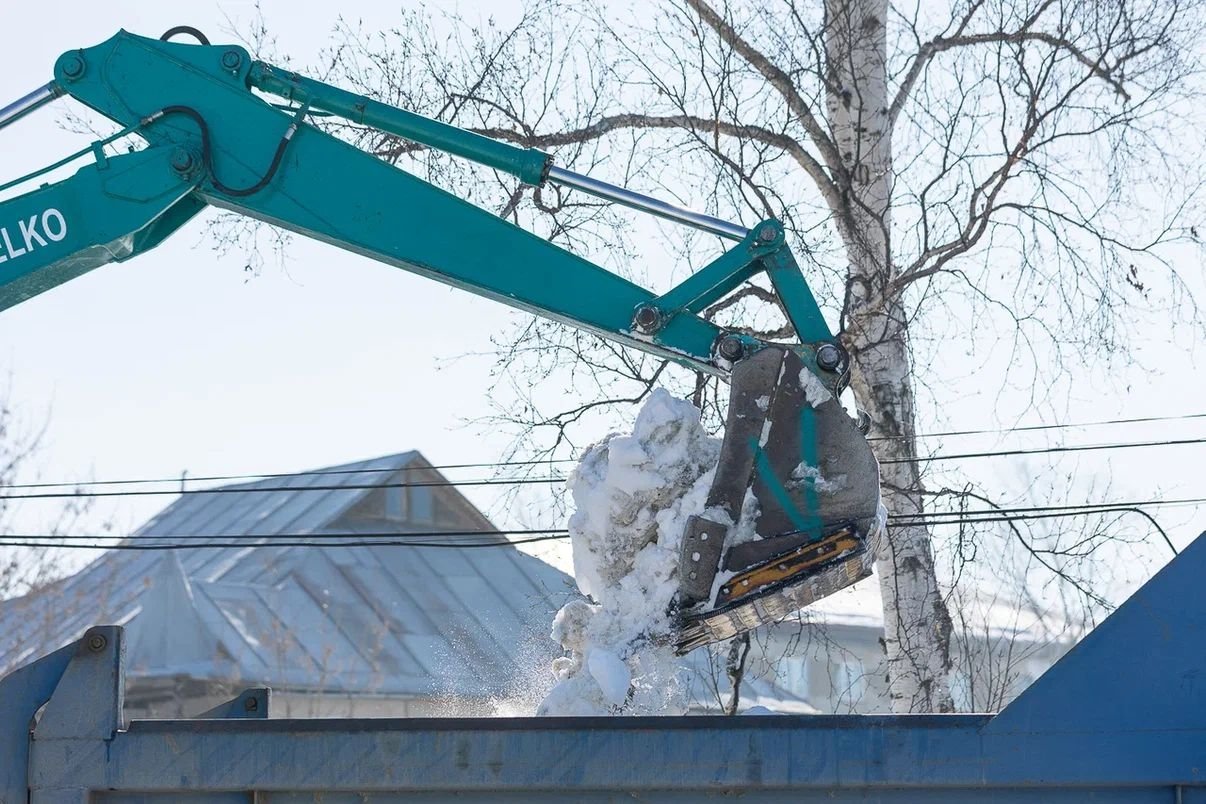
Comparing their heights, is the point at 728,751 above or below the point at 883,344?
below

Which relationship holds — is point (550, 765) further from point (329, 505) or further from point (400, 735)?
point (329, 505)

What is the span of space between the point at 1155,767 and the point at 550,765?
115 centimetres

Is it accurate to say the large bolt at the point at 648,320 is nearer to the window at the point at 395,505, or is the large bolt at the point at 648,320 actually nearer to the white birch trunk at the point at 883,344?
the white birch trunk at the point at 883,344

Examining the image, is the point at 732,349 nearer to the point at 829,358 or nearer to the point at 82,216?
the point at 829,358

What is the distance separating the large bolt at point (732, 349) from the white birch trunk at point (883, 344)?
3.47m

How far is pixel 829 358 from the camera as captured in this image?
4602mm

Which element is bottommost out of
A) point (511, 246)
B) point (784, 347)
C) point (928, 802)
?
point (928, 802)

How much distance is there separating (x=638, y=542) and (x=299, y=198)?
1.56 m

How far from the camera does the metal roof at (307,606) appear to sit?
58.0 ft

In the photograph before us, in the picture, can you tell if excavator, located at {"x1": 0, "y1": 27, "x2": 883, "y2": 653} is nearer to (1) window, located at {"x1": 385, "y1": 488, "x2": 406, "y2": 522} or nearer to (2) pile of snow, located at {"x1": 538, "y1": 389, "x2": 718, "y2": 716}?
(2) pile of snow, located at {"x1": 538, "y1": 389, "x2": 718, "y2": 716}

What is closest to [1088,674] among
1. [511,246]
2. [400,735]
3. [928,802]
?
[928,802]

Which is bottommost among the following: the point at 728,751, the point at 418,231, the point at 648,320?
the point at 728,751

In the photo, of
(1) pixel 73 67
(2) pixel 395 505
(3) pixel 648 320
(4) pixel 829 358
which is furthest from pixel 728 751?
(2) pixel 395 505

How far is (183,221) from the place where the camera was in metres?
5.31
